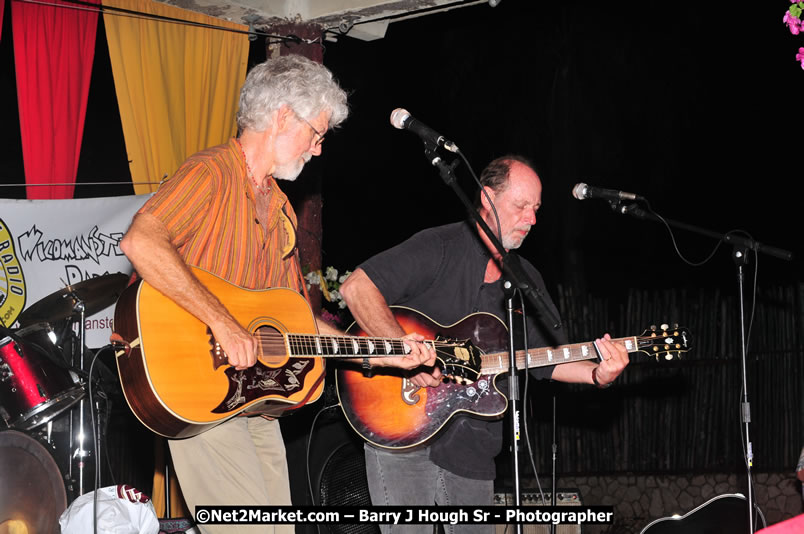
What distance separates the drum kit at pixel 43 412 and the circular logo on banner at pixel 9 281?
1.52ft

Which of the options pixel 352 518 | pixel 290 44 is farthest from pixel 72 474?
pixel 290 44

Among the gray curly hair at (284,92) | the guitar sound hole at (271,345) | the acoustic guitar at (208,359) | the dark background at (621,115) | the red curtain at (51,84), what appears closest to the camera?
the acoustic guitar at (208,359)

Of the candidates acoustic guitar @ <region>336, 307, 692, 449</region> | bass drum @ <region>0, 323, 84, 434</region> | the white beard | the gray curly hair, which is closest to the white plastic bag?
bass drum @ <region>0, 323, 84, 434</region>

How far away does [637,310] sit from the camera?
8.83 m

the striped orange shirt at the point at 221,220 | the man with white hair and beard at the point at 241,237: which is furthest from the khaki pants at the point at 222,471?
the striped orange shirt at the point at 221,220

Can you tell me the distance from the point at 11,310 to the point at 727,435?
6.40m

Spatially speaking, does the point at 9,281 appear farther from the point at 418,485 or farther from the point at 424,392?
the point at 418,485

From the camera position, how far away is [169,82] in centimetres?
625

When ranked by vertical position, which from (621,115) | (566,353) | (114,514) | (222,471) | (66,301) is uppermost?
(621,115)

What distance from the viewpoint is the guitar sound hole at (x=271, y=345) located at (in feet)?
10.6

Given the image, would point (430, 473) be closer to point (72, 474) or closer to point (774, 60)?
point (72, 474)

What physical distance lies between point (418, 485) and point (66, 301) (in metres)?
2.40

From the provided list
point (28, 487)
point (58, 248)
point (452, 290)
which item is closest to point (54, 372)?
point (28, 487)

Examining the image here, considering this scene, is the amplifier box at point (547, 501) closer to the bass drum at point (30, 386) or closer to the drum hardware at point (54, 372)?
the drum hardware at point (54, 372)
